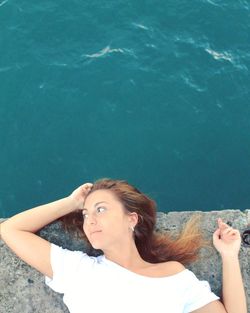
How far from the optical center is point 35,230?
6145 mm

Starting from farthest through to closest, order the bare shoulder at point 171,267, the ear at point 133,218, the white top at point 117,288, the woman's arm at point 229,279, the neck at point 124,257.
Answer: the ear at point 133,218 < the neck at point 124,257 < the bare shoulder at point 171,267 < the woman's arm at point 229,279 < the white top at point 117,288

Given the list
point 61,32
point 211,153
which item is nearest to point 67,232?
point 211,153

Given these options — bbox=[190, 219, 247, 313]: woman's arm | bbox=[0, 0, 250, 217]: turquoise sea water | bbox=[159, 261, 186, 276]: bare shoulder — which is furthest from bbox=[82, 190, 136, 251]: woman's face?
bbox=[0, 0, 250, 217]: turquoise sea water

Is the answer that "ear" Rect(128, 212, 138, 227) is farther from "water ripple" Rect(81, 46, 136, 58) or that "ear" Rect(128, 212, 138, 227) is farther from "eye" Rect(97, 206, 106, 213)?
"water ripple" Rect(81, 46, 136, 58)

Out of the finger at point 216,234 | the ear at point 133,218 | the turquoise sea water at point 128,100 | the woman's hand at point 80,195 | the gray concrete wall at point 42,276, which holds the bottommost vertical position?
the turquoise sea water at point 128,100

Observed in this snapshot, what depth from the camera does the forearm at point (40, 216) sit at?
5.98 m

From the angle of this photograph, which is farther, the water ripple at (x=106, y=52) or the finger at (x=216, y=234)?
the water ripple at (x=106, y=52)

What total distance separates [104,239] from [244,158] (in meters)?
10.0

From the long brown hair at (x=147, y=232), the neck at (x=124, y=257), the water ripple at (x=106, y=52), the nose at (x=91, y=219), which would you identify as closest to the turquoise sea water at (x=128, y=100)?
the water ripple at (x=106, y=52)

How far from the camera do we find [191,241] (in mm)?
6230

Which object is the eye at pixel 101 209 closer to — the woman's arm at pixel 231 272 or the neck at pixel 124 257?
the neck at pixel 124 257

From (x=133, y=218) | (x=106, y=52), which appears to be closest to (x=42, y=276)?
(x=133, y=218)

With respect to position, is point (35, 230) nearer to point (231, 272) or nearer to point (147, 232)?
point (147, 232)

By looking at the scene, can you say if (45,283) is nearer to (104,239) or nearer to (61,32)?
(104,239)
